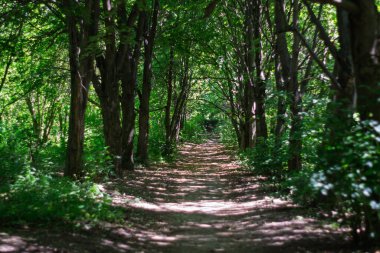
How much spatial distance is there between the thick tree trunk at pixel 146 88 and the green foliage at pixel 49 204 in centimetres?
1006

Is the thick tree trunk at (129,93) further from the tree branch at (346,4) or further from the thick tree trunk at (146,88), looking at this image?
the tree branch at (346,4)

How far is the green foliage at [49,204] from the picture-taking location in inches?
245

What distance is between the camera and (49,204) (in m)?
6.38

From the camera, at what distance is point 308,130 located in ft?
27.0

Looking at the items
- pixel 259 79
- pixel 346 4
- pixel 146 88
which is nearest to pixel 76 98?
pixel 346 4

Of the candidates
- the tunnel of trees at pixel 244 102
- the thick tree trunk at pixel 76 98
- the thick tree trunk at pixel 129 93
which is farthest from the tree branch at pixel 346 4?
the thick tree trunk at pixel 129 93

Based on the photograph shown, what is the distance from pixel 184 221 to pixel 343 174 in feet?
13.9

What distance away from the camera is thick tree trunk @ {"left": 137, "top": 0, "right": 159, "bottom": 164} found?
54.4ft

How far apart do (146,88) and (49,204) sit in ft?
37.3

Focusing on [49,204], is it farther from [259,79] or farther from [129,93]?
[259,79]

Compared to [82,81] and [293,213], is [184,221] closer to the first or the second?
[293,213]

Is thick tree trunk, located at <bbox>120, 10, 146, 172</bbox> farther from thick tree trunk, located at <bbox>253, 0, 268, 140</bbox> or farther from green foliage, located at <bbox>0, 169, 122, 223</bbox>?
green foliage, located at <bbox>0, 169, 122, 223</bbox>

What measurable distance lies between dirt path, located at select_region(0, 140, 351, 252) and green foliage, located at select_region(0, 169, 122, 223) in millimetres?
398

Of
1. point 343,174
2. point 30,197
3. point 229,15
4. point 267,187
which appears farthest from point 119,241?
point 229,15
